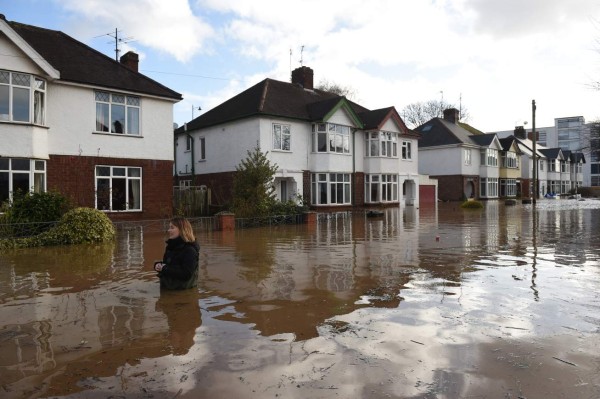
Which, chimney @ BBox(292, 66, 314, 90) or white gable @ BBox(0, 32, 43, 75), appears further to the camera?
chimney @ BBox(292, 66, 314, 90)

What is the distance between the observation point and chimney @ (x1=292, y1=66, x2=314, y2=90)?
35.7 metres

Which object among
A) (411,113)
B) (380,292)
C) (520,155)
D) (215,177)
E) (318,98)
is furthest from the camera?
(411,113)

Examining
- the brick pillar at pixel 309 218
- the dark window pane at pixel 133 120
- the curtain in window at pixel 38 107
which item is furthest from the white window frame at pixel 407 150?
the curtain in window at pixel 38 107

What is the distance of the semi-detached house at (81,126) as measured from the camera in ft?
60.2

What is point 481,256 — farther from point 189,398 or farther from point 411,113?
point 411,113

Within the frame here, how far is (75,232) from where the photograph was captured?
570 inches

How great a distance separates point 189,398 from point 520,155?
6519 cm

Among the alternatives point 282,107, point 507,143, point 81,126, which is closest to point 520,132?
point 507,143

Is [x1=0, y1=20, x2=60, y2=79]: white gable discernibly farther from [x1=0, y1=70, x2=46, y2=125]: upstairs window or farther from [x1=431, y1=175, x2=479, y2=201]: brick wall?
[x1=431, y1=175, x2=479, y2=201]: brick wall

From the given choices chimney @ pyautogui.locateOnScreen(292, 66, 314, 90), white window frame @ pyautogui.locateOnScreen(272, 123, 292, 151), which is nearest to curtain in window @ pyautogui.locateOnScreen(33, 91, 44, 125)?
white window frame @ pyautogui.locateOnScreen(272, 123, 292, 151)

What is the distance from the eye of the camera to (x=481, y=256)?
11.5 metres

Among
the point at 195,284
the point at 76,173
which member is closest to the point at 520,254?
the point at 195,284

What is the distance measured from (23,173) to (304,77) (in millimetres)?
21828

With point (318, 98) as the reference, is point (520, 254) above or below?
below
